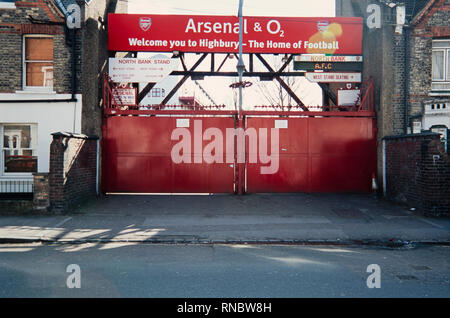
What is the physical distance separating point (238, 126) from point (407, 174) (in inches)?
232

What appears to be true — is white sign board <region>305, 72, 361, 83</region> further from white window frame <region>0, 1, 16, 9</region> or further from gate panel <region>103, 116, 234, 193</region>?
white window frame <region>0, 1, 16, 9</region>

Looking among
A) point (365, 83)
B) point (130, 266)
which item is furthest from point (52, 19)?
point (365, 83)

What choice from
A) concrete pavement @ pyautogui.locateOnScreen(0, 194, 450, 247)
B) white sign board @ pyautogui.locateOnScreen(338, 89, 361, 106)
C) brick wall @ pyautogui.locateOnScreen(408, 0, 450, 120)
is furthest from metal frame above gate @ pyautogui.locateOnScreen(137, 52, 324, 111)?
concrete pavement @ pyautogui.locateOnScreen(0, 194, 450, 247)

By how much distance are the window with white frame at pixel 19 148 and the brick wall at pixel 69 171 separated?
7.96 feet

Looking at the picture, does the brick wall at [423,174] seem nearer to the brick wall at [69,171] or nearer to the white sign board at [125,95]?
the white sign board at [125,95]

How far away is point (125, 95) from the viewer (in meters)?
14.3

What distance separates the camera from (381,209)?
11086 millimetres

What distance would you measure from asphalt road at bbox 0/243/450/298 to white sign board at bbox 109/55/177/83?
8361mm

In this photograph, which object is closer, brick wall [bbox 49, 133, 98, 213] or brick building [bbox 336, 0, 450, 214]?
brick wall [bbox 49, 133, 98, 213]

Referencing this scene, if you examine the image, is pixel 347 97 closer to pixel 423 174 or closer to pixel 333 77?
pixel 333 77

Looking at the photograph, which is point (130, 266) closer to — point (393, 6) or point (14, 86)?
point (14, 86)

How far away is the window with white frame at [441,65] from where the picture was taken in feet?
44.7

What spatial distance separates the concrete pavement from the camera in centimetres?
795

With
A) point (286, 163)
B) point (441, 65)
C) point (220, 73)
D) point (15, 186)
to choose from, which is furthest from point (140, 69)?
point (441, 65)
